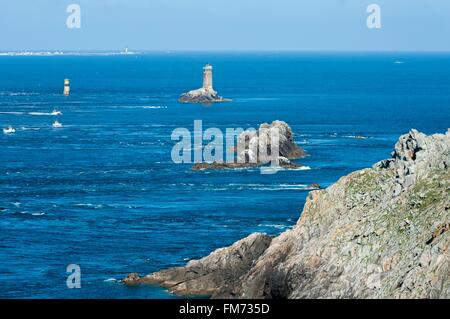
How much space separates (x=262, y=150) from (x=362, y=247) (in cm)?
6529

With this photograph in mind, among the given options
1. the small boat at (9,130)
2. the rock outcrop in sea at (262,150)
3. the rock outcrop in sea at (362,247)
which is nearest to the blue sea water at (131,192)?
the small boat at (9,130)

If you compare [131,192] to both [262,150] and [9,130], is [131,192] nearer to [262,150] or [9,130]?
[262,150]

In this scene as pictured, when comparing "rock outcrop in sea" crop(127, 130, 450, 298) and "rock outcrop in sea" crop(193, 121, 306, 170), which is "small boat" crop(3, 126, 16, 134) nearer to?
"rock outcrop in sea" crop(193, 121, 306, 170)

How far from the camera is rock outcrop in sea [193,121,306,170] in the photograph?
381 ft

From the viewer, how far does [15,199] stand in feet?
317

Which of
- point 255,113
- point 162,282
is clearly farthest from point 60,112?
point 162,282

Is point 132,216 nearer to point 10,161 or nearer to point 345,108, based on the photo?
point 10,161

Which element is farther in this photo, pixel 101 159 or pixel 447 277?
pixel 101 159

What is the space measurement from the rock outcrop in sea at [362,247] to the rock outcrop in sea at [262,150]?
51690 millimetres

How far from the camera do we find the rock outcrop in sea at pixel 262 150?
116 m

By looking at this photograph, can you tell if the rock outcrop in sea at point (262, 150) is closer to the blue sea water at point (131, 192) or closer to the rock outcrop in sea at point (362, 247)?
the blue sea water at point (131, 192)

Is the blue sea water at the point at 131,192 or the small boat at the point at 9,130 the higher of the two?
the small boat at the point at 9,130

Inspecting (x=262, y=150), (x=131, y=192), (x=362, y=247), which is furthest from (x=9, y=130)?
(x=362, y=247)
